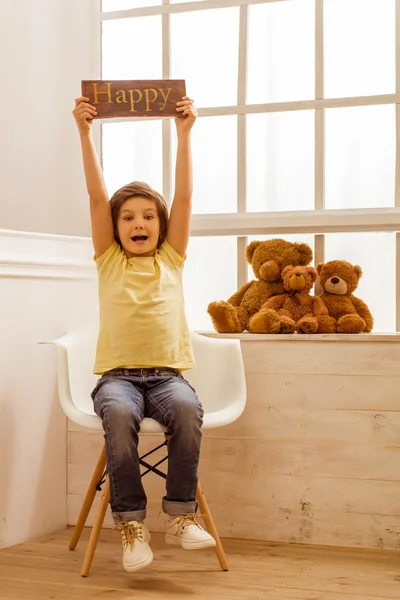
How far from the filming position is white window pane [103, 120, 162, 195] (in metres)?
3.10

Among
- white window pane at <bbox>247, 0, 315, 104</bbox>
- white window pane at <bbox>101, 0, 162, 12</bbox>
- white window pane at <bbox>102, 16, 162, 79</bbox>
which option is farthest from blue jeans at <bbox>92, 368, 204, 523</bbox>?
white window pane at <bbox>101, 0, 162, 12</bbox>

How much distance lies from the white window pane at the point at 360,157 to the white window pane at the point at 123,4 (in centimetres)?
79

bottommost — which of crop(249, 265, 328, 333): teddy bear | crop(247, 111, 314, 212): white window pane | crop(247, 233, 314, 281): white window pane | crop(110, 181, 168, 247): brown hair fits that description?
crop(249, 265, 328, 333): teddy bear

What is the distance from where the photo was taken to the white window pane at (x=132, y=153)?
3096 mm

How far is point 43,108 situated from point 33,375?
93 cm

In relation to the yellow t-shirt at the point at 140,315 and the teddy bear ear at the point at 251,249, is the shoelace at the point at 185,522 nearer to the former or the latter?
the yellow t-shirt at the point at 140,315

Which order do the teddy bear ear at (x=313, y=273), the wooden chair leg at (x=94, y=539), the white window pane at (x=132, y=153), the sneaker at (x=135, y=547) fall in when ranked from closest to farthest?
the sneaker at (x=135, y=547)
the wooden chair leg at (x=94, y=539)
the teddy bear ear at (x=313, y=273)
the white window pane at (x=132, y=153)

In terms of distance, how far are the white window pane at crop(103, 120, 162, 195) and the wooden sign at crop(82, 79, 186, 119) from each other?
0.72m

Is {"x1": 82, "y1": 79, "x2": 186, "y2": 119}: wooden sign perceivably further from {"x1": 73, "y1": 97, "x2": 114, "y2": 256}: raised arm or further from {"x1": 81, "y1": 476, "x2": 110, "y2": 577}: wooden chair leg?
{"x1": 81, "y1": 476, "x2": 110, "y2": 577}: wooden chair leg

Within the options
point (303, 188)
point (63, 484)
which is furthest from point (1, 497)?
point (303, 188)

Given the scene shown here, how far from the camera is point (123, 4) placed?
315cm

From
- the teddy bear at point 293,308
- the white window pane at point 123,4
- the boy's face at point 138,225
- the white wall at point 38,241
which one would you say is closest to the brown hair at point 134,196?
the boy's face at point 138,225

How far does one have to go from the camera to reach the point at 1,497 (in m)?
2.50

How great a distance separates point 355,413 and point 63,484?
947mm
